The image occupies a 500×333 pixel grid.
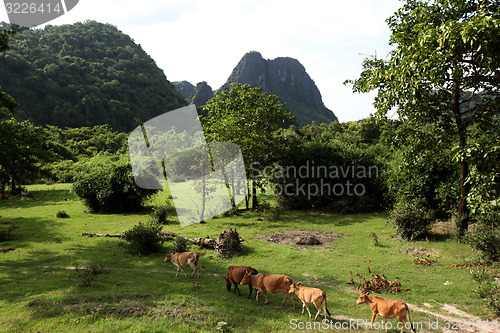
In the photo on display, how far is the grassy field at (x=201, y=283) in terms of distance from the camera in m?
6.18

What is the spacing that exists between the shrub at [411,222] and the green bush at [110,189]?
16537 millimetres

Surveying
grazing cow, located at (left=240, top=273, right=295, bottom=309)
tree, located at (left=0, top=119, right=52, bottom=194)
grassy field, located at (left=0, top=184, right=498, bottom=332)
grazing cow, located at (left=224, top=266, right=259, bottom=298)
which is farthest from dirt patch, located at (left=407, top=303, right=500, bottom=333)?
tree, located at (left=0, top=119, right=52, bottom=194)

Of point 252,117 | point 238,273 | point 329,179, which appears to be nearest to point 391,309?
point 238,273

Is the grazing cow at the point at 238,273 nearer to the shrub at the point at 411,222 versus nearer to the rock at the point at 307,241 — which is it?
the rock at the point at 307,241

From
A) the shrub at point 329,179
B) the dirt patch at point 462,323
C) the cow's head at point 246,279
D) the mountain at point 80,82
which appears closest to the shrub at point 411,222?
the dirt patch at point 462,323

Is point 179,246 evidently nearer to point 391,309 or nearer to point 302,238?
point 302,238

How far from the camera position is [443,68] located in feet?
27.1

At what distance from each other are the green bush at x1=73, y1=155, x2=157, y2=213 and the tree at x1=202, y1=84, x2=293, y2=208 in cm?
671

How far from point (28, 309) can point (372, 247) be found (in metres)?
12.0

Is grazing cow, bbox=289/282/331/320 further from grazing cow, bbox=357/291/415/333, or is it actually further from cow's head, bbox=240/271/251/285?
cow's head, bbox=240/271/251/285

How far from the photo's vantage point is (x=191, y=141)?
21.4m

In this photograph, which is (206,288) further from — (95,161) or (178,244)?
(95,161)

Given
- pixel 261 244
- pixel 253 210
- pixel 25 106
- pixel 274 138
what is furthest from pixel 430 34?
pixel 25 106

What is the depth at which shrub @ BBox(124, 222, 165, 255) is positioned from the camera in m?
12.0
